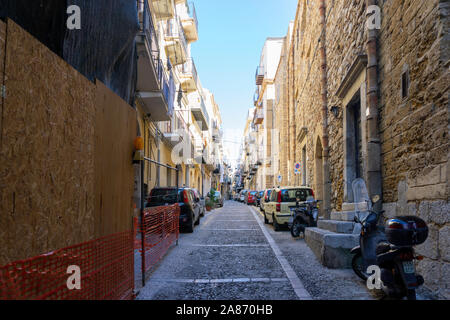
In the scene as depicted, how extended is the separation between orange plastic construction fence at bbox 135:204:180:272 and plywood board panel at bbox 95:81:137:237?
0.52 metres

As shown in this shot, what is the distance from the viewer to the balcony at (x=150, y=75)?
1145cm

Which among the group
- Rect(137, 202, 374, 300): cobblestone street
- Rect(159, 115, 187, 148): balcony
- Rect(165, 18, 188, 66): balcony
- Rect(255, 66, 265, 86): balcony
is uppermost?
Rect(255, 66, 265, 86): balcony

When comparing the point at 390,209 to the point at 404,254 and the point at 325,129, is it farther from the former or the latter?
the point at 325,129

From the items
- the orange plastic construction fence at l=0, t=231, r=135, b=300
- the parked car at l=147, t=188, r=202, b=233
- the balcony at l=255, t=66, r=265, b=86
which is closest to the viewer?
the orange plastic construction fence at l=0, t=231, r=135, b=300

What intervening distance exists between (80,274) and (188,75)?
1000 inches

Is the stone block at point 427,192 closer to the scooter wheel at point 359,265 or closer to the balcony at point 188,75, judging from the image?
the scooter wheel at point 359,265

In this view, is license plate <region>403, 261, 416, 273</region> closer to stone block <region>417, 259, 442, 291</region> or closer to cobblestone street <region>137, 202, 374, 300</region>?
stone block <region>417, 259, 442, 291</region>

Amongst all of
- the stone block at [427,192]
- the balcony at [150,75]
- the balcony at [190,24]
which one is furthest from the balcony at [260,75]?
the stone block at [427,192]

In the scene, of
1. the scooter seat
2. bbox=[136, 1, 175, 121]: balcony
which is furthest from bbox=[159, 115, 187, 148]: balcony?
the scooter seat

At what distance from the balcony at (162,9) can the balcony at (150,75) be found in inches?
163

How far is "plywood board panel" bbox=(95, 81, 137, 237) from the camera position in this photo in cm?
457

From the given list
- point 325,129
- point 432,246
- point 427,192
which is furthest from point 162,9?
point 432,246

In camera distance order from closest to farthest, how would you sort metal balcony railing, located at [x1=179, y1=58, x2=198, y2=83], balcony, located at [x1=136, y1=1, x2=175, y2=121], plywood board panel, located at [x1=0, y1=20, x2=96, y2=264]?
plywood board panel, located at [x1=0, y1=20, x2=96, y2=264]
balcony, located at [x1=136, y1=1, x2=175, y2=121]
metal balcony railing, located at [x1=179, y1=58, x2=198, y2=83]
